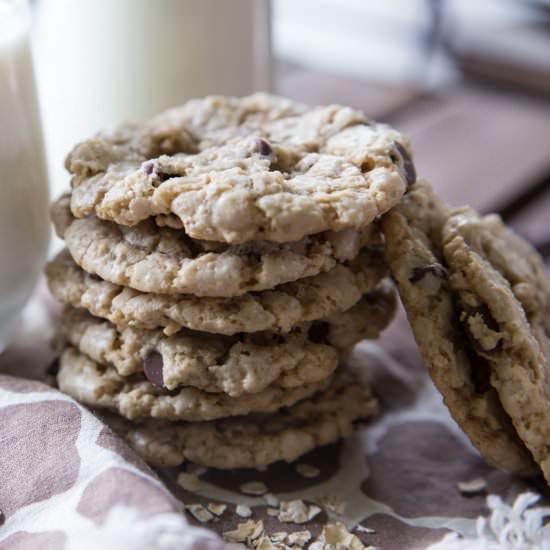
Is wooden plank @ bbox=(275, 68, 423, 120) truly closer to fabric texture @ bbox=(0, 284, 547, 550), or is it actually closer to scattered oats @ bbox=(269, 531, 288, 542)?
fabric texture @ bbox=(0, 284, 547, 550)

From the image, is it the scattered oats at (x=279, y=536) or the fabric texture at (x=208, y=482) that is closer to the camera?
the fabric texture at (x=208, y=482)

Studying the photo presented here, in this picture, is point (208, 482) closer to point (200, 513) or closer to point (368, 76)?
point (200, 513)

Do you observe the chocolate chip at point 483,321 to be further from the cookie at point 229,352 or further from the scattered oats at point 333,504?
the scattered oats at point 333,504

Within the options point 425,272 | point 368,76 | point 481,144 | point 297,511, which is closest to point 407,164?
point 425,272

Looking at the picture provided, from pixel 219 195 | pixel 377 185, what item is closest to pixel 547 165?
pixel 377 185

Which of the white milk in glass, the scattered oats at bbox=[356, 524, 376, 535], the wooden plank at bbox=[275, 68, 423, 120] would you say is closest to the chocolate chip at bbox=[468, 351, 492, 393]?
the scattered oats at bbox=[356, 524, 376, 535]

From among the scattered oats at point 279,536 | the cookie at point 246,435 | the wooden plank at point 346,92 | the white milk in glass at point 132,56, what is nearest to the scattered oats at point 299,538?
the scattered oats at point 279,536
